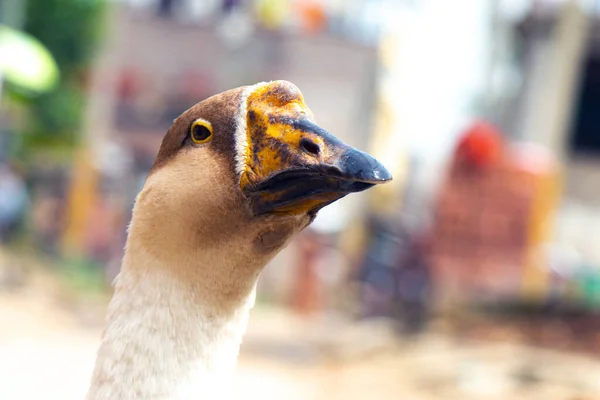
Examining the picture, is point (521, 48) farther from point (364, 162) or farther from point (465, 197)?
point (364, 162)

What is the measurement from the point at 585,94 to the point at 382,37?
5.08m

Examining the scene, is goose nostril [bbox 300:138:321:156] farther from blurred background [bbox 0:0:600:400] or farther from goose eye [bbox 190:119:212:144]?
blurred background [bbox 0:0:600:400]

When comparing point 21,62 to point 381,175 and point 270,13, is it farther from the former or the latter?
point 270,13

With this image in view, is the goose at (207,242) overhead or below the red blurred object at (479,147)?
below

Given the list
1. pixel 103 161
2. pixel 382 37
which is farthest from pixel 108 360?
pixel 382 37

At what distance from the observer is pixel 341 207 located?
50.8 feet

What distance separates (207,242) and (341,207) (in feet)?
44.5

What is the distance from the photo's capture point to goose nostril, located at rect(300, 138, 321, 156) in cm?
177

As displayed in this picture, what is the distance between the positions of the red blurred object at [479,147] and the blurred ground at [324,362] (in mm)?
2658

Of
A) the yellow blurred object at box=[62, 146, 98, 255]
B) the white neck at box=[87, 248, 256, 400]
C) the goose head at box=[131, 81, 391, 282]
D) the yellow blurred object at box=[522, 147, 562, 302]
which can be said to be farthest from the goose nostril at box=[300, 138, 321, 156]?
the yellow blurred object at box=[62, 146, 98, 255]

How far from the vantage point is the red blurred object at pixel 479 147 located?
418 inches

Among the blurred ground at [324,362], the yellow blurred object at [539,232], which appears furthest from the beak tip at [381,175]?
the yellow blurred object at [539,232]

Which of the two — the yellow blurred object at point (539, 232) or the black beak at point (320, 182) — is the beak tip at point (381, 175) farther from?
the yellow blurred object at point (539, 232)

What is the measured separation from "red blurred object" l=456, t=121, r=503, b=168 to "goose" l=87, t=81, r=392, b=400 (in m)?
9.04
